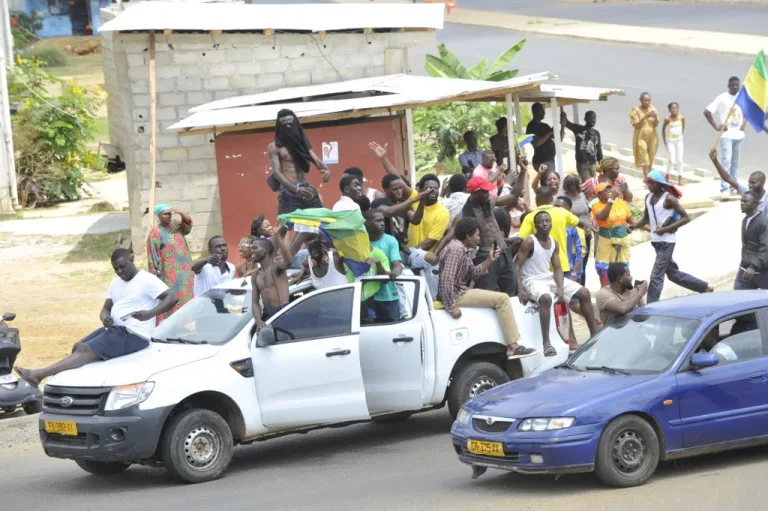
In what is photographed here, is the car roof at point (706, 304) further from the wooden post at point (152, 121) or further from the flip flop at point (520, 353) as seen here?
the wooden post at point (152, 121)

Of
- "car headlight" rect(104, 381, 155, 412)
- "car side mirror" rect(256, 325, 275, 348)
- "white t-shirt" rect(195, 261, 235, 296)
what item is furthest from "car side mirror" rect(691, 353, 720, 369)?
"white t-shirt" rect(195, 261, 235, 296)

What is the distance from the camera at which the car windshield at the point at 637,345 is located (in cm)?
956

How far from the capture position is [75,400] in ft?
33.0

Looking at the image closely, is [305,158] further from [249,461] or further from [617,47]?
[617,47]

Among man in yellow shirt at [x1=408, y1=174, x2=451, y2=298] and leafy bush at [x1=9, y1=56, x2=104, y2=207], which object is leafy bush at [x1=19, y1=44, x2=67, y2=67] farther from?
man in yellow shirt at [x1=408, y1=174, x2=451, y2=298]

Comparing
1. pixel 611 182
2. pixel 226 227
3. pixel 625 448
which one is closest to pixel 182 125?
pixel 226 227

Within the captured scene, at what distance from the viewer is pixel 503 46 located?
41.8 meters

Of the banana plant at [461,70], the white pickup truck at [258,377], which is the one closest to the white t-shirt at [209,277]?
the white pickup truck at [258,377]

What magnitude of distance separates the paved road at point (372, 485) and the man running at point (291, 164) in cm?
340

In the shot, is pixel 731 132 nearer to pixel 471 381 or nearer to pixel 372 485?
pixel 471 381

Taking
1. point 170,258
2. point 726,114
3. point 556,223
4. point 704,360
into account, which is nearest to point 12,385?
point 170,258

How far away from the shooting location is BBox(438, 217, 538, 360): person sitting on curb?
1148 centimetres

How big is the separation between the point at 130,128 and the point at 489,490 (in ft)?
41.1

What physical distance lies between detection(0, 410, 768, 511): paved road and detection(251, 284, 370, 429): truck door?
1.52 ft
